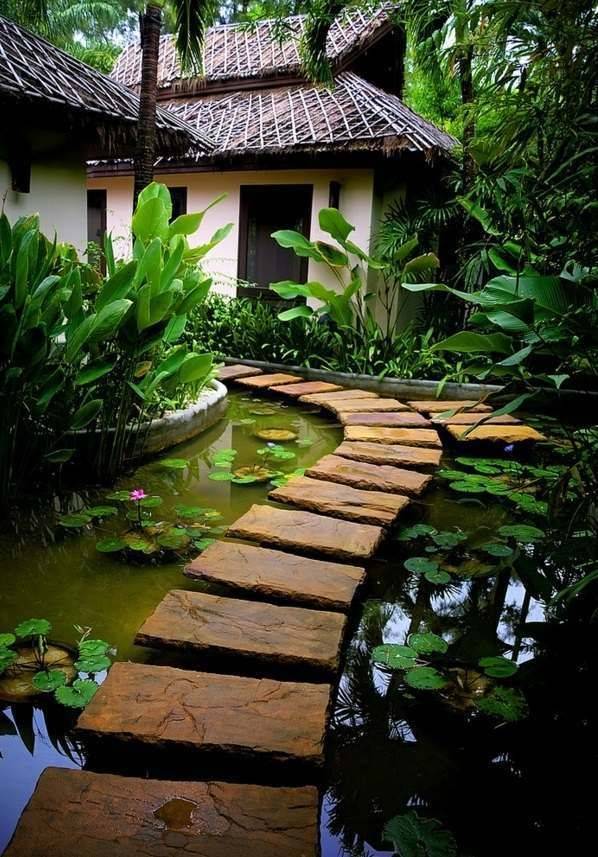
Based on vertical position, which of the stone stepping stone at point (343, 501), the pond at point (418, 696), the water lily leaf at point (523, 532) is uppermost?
the stone stepping stone at point (343, 501)

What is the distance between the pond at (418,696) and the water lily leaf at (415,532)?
2cm

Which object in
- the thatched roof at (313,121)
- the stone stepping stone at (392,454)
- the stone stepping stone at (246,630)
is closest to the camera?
the stone stepping stone at (246,630)

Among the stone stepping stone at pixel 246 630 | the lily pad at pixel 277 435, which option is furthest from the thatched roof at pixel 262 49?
the stone stepping stone at pixel 246 630

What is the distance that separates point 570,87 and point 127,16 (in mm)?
32398

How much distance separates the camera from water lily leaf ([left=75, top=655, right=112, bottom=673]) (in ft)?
7.28

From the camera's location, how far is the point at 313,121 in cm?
927

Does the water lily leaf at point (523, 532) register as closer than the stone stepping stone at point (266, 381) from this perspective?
Yes

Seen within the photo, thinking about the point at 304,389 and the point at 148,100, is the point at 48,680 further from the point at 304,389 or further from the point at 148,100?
the point at 148,100

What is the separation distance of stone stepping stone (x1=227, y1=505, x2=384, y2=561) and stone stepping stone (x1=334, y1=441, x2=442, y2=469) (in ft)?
3.80

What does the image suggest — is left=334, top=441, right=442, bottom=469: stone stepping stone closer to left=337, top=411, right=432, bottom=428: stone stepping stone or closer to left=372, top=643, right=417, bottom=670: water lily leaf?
left=337, top=411, right=432, bottom=428: stone stepping stone

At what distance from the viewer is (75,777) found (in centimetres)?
162

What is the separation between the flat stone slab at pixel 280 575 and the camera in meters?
2.60

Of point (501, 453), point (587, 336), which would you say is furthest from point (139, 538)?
point (501, 453)

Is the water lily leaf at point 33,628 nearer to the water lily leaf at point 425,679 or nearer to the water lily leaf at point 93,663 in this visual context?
the water lily leaf at point 93,663
